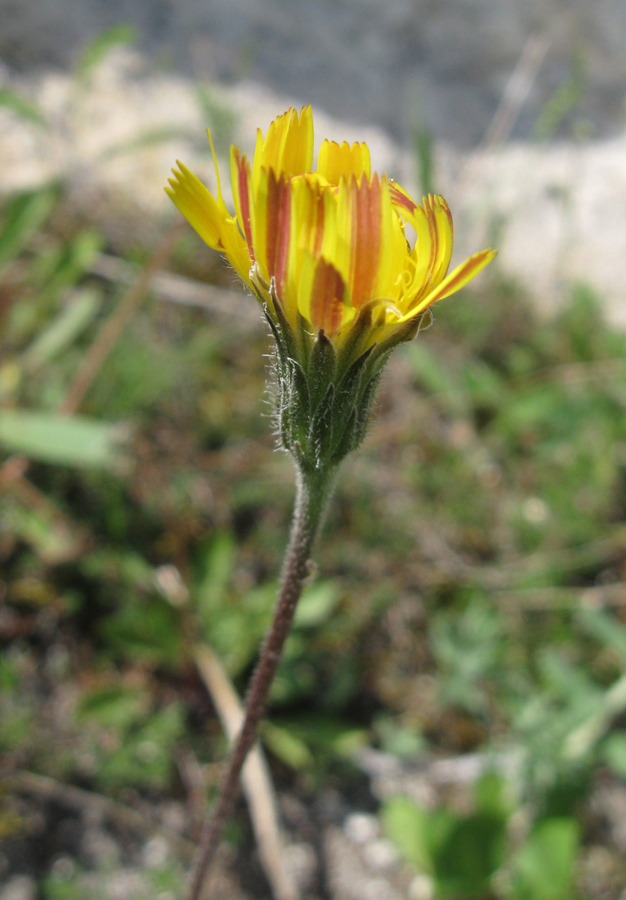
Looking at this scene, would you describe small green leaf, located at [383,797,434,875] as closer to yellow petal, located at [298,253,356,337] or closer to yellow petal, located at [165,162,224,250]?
yellow petal, located at [298,253,356,337]

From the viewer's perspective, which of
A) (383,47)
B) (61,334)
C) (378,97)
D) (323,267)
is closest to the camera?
(323,267)

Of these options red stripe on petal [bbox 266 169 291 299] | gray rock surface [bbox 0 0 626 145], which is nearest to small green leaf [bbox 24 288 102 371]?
gray rock surface [bbox 0 0 626 145]

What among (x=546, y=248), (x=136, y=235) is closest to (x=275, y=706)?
(x=136, y=235)

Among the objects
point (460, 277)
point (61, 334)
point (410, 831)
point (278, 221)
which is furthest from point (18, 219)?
point (410, 831)

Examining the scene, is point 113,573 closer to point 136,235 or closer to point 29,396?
point 29,396

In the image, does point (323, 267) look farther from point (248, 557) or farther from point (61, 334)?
point (61, 334)

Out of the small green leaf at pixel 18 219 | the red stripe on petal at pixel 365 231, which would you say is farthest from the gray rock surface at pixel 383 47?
the red stripe on petal at pixel 365 231

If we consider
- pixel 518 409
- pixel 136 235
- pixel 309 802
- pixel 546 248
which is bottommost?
pixel 309 802
